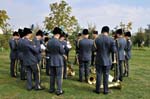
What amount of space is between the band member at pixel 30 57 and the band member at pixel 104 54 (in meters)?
2.12

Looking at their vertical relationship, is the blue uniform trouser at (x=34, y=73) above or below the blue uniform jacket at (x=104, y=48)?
below

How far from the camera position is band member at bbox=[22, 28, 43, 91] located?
13.1 meters

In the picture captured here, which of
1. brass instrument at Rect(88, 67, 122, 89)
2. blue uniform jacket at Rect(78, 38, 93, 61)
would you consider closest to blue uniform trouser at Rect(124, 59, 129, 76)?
brass instrument at Rect(88, 67, 122, 89)

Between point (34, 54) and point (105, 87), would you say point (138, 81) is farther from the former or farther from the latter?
point (34, 54)

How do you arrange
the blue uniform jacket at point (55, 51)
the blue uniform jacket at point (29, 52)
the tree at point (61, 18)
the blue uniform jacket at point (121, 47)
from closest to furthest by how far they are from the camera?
the blue uniform jacket at point (55, 51)
the blue uniform jacket at point (29, 52)
the blue uniform jacket at point (121, 47)
the tree at point (61, 18)

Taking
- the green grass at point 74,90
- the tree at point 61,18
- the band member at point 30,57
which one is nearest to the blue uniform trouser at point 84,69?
the green grass at point 74,90

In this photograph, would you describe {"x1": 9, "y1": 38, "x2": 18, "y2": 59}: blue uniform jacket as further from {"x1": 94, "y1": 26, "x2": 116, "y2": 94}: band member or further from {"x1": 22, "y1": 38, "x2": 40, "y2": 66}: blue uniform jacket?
{"x1": 94, "y1": 26, "x2": 116, "y2": 94}: band member

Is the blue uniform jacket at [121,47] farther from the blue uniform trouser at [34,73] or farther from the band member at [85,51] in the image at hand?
the blue uniform trouser at [34,73]

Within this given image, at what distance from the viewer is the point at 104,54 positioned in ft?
42.8

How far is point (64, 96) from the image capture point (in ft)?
40.9

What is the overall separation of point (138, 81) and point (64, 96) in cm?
488

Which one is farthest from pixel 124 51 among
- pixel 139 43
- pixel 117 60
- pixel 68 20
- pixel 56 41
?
pixel 139 43

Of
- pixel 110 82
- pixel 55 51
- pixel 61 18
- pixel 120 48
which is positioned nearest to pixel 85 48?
pixel 120 48

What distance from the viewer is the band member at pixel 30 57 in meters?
13.1
